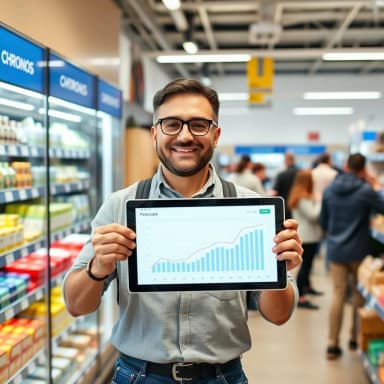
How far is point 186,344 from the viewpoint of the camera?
1.64 m

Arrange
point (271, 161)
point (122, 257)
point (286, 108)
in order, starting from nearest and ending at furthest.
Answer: point (122, 257) → point (271, 161) → point (286, 108)

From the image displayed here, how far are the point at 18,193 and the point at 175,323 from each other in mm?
1521

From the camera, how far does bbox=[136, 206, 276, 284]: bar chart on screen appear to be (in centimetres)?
157

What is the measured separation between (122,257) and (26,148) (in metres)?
1.63

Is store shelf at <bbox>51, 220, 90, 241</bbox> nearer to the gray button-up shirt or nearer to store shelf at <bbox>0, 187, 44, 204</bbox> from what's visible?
store shelf at <bbox>0, 187, 44, 204</bbox>

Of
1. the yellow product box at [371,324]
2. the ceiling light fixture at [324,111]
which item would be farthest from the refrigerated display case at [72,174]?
the ceiling light fixture at [324,111]

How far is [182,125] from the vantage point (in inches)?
66.0

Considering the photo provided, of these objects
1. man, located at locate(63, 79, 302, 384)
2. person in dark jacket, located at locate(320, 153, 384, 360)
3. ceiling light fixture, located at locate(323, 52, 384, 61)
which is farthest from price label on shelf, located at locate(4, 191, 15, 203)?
ceiling light fixture, located at locate(323, 52, 384, 61)

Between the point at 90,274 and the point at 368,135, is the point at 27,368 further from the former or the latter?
the point at 368,135

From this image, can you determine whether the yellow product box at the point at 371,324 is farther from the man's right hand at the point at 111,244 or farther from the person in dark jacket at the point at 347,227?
the man's right hand at the point at 111,244

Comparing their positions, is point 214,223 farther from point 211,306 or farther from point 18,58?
point 18,58

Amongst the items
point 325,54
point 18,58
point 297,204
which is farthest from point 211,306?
point 325,54

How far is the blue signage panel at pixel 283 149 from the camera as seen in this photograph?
1487 cm

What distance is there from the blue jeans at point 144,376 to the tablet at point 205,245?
32 cm
